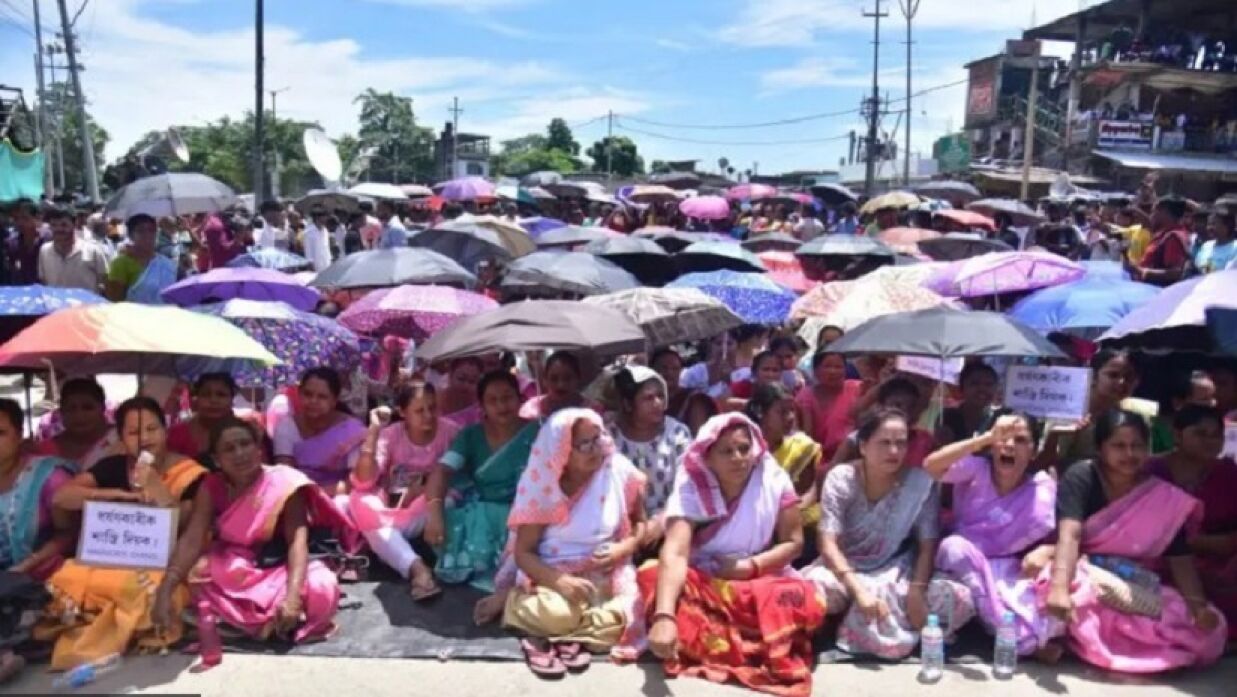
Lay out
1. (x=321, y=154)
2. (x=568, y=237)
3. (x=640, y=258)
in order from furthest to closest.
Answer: (x=321, y=154) → (x=568, y=237) → (x=640, y=258)

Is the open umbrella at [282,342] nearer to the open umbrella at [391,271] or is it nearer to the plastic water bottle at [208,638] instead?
the open umbrella at [391,271]

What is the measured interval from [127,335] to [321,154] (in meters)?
15.7

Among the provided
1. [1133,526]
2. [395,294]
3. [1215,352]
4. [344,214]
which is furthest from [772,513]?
[344,214]

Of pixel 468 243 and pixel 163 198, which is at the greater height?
pixel 163 198

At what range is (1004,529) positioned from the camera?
4.43 m

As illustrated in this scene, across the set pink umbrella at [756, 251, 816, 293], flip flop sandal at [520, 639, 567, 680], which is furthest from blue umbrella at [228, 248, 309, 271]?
flip flop sandal at [520, 639, 567, 680]

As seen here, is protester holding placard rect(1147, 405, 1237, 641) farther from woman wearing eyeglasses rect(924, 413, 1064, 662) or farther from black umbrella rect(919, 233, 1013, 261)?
black umbrella rect(919, 233, 1013, 261)

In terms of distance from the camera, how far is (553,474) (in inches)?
175

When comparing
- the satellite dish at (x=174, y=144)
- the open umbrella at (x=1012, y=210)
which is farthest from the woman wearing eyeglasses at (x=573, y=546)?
the satellite dish at (x=174, y=144)

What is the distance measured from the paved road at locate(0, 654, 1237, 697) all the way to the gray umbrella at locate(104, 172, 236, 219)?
645 centimetres

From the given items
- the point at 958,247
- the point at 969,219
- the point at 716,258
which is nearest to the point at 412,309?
the point at 716,258

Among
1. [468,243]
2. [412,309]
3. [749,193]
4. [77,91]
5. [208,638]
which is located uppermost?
[77,91]

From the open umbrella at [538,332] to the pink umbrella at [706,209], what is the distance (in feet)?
38.7

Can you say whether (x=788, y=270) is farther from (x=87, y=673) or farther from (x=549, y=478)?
(x=87, y=673)
